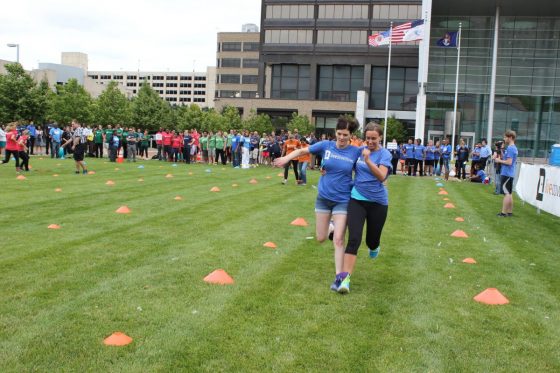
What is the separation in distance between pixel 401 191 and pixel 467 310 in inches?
512

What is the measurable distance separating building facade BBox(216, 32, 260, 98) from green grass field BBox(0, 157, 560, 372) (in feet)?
323

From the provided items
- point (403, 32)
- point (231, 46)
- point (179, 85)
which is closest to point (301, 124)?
point (403, 32)

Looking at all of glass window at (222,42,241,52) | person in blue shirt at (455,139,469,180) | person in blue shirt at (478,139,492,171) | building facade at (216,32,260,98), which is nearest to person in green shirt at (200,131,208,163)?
person in blue shirt at (455,139,469,180)

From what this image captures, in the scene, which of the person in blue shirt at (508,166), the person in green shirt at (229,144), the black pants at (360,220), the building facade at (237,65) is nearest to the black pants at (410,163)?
the person in green shirt at (229,144)

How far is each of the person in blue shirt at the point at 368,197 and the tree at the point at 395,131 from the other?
183 feet

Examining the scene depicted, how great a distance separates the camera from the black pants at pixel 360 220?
602 cm

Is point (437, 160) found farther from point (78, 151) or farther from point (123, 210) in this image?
point (123, 210)

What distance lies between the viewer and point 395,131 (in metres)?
61.8

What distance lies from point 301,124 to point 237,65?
4768 centimetres

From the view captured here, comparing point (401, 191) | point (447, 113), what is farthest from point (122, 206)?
point (447, 113)

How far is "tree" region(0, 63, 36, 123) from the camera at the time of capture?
3612cm

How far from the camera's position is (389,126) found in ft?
204

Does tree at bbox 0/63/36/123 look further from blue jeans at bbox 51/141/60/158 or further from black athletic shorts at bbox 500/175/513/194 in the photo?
black athletic shorts at bbox 500/175/513/194

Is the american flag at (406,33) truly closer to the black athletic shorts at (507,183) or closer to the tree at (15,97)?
the tree at (15,97)
